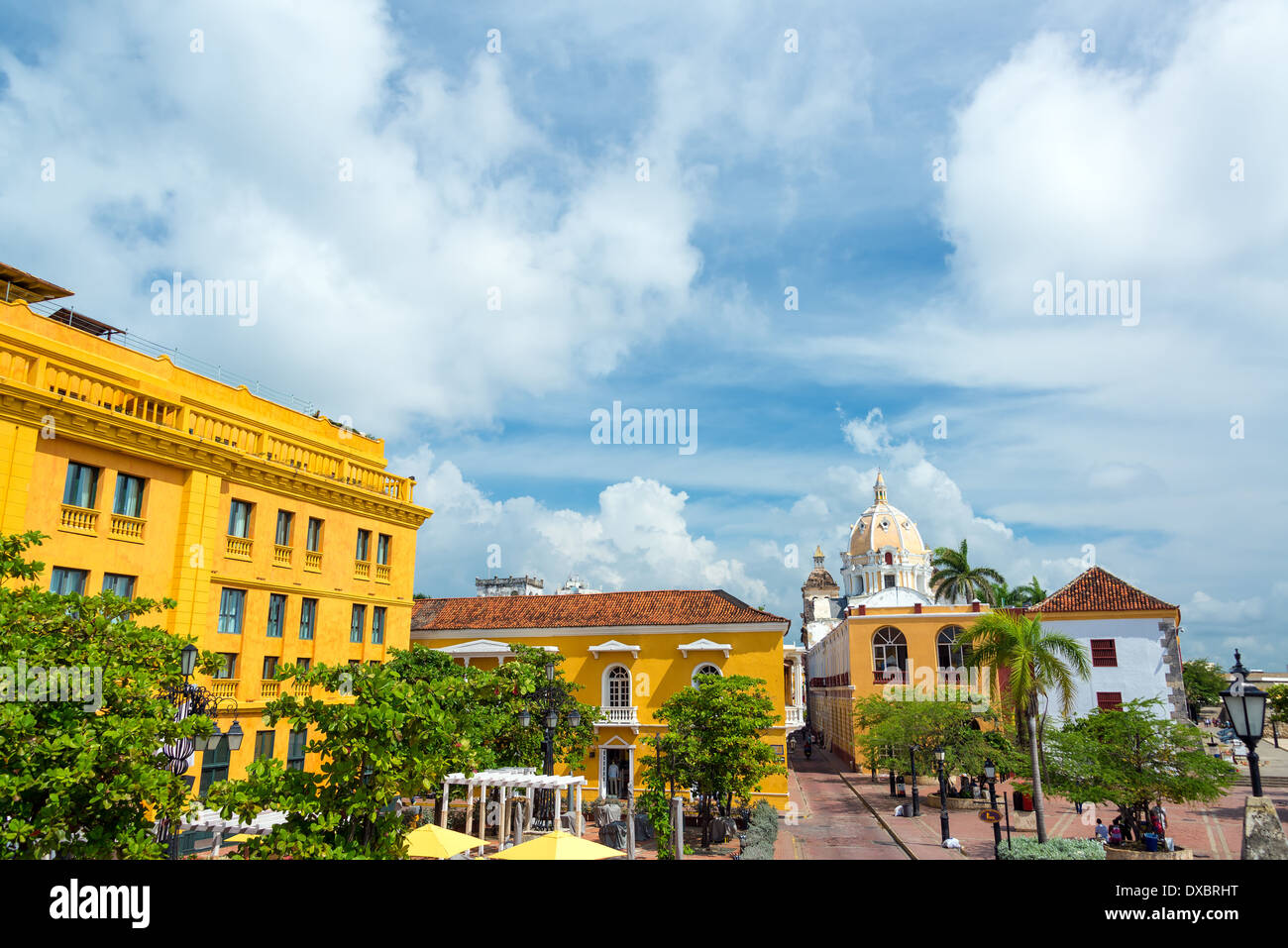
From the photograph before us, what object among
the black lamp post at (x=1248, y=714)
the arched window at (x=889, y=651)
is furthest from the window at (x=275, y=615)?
the arched window at (x=889, y=651)

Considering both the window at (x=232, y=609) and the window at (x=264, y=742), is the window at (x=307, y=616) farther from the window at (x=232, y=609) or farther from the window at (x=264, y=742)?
the window at (x=264, y=742)

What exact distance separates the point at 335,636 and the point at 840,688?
34747 mm

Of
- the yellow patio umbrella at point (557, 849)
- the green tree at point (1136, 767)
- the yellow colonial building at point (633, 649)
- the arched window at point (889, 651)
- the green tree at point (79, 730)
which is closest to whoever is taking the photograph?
the green tree at point (79, 730)

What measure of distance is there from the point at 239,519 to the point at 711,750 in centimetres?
1645

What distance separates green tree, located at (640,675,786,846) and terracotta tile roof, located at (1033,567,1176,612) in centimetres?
2042

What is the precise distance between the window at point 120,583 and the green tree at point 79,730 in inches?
393

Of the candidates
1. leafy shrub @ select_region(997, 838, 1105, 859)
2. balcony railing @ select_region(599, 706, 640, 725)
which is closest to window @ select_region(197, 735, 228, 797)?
balcony railing @ select_region(599, 706, 640, 725)

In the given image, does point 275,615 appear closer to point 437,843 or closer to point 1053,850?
point 437,843

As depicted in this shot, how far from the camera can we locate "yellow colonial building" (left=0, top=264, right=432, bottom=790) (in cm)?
1909

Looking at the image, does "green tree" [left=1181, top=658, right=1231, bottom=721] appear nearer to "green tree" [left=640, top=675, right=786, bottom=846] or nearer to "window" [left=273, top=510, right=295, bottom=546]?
"green tree" [left=640, top=675, right=786, bottom=846]

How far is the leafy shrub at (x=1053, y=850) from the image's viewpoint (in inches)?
755

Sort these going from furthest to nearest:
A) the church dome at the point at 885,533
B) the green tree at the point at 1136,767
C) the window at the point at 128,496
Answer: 1. the church dome at the point at 885,533
2. the green tree at the point at 1136,767
3. the window at the point at 128,496
